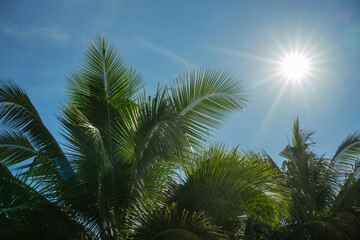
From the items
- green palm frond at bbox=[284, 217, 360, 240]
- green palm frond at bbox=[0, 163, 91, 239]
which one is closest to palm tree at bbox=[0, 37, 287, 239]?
green palm frond at bbox=[0, 163, 91, 239]

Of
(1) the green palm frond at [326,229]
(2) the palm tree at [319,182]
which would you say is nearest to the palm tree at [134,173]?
(1) the green palm frond at [326,229]

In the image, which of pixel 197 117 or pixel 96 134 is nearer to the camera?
pixel 96 134

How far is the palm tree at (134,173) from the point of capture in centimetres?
452

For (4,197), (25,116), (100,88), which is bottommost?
(4,197)

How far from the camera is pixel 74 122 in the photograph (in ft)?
17.1

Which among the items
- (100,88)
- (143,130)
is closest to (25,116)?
(100,88)

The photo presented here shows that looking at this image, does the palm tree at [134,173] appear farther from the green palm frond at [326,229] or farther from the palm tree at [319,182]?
the palm tree at [319,182]

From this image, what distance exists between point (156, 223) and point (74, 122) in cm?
245

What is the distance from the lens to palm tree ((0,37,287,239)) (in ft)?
14.8

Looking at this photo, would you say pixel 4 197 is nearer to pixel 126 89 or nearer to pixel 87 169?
pixel 87 169

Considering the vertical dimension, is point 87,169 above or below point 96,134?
below

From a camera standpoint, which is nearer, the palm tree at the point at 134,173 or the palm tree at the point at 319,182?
the palm tree at the point at 134,173

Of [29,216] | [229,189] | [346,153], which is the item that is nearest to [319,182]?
[346,153]

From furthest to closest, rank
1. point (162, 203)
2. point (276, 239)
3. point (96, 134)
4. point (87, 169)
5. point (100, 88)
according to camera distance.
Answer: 1. point (276, 239)
2. point (100, 88)
3. point (162, 203)
4. point (87, 169)
5. point (96, 134)
